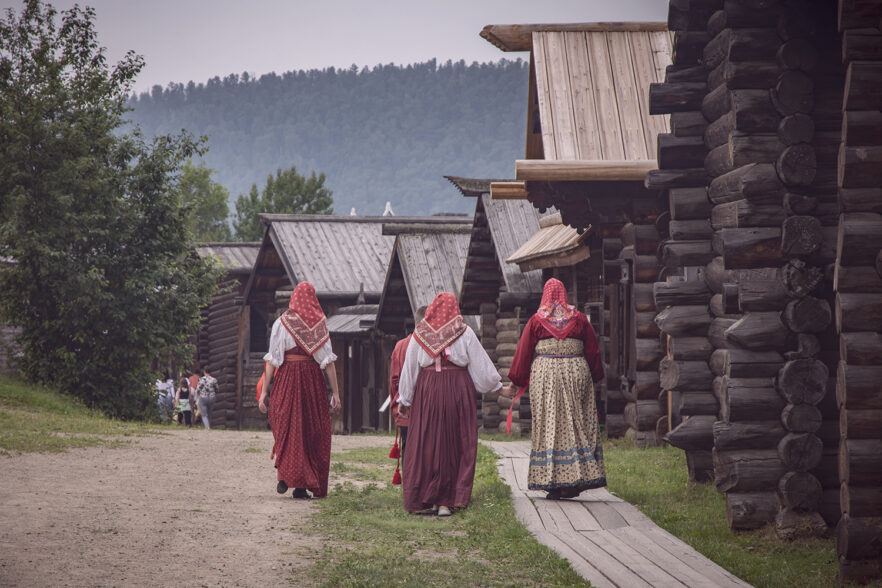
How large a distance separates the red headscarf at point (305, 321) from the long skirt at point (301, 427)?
0.62 feet

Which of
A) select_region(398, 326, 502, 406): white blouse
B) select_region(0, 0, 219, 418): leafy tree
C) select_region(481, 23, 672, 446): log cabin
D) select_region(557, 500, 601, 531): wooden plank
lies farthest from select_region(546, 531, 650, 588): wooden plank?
select_region(0, 0, 219, 418): leafy tree

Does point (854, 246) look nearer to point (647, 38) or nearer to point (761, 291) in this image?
point (761, 291)

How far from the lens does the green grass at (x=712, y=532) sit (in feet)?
21.4

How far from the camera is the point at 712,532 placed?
7852 mm

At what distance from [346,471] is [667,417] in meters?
3.98

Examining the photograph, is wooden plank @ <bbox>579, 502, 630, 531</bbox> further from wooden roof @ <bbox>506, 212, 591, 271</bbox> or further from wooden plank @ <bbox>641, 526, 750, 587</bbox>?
wooden roof @ <bbox>506, 212, 591, 271</bbox>

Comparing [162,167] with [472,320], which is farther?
[472,320]

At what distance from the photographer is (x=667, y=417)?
13.5 m

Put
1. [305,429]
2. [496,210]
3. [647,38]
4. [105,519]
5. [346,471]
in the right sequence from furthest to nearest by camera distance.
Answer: [496,210]
[647,38]
[346,471]
[305,429]
[105,519]

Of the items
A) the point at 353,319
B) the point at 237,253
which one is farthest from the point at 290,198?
the point at 353,319

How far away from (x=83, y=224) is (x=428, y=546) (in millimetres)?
15624

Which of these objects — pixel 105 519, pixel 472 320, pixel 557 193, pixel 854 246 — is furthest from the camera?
pixel 472 320

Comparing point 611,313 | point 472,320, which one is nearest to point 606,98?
point 611,313

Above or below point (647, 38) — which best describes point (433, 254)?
below
